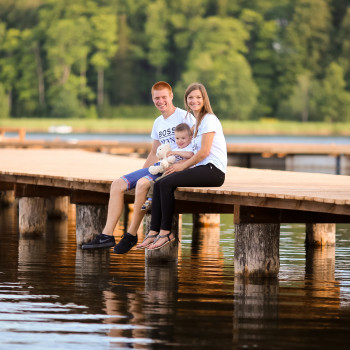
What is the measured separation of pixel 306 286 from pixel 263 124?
A: 6702cm

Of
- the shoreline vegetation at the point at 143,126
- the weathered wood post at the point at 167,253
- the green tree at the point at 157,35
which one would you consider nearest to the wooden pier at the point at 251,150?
the weathered wood post at the point at 167,253

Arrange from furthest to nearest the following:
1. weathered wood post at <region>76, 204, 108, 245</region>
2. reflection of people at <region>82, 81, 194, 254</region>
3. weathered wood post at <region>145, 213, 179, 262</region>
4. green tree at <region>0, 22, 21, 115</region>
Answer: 1. green tree at <region>0, 22, 21, 115</region>
2. weathered wood post at <region>76, 204, 108, 245</region>
3. weathered wood post at <region>145, 213, 179, 262</region>
4. reflection of people at <region>82, 81, 194, 254</region>

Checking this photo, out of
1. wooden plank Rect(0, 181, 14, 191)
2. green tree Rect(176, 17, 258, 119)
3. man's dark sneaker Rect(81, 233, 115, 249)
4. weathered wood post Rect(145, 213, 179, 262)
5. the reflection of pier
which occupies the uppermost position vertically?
green tree Rect(176, 17, 258, 119)

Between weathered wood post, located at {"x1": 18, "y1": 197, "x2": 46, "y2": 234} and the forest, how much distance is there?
208 feet

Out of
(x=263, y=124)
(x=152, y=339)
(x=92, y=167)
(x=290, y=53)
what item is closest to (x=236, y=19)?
(x=290, y=53)

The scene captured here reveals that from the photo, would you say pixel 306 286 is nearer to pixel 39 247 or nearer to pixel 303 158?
pixel 39 247

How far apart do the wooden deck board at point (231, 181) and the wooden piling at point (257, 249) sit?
0.33 meters

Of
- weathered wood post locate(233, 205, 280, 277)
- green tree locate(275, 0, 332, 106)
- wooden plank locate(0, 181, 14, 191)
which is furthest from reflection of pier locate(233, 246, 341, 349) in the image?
green tree locate(275, 0, 332, 106)

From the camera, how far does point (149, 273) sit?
9.46 m

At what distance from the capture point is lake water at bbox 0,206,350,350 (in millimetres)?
6660

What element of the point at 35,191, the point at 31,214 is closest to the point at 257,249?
the point at 35,191

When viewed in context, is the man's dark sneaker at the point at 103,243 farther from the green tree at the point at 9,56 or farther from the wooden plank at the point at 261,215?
the green tree at the point at 9,56

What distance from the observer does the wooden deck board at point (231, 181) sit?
835 centimetres

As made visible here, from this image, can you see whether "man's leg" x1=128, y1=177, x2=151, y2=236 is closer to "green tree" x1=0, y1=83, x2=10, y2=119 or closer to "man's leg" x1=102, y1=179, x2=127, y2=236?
"man's leg" x1=102, y1=179, x2=127, y2=236
